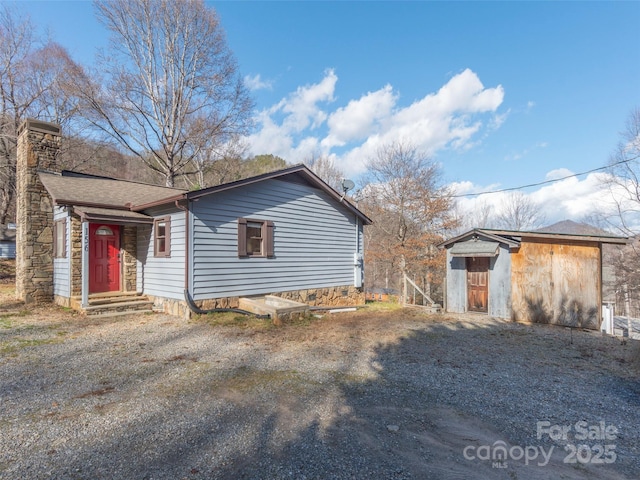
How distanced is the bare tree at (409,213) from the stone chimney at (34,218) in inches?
551

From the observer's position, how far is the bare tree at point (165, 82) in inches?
672

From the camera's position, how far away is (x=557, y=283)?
945 cm

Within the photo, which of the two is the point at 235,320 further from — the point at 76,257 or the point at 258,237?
the point at 76,257

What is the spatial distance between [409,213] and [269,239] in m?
11.5

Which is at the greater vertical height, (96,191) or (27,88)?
(27,88)

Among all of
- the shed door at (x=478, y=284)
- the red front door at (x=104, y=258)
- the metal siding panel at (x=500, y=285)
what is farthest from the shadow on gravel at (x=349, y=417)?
the shed door at (x=478, y=284)

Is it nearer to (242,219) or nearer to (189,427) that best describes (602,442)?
(189,427)

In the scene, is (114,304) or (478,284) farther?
(478,284)

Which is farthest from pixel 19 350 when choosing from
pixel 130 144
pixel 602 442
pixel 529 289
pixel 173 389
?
pixel 130 144

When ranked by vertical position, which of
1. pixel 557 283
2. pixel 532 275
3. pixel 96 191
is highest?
pixel 96 191

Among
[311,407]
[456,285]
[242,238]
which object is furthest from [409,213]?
[311,407]

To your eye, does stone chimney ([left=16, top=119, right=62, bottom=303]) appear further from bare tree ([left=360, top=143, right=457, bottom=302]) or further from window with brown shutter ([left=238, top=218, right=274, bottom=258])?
bare tree ([left=360, top=143, right=457, bottom=302])

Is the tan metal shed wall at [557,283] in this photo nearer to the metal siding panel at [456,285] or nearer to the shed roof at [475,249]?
the shed roof at [475,249]

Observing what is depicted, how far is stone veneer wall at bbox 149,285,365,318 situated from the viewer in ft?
28.0
